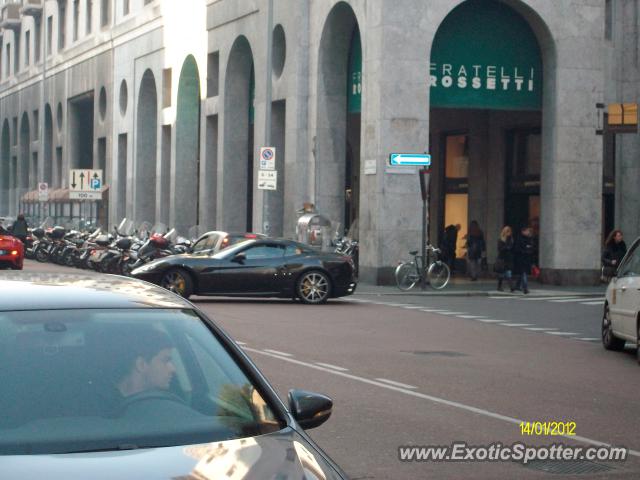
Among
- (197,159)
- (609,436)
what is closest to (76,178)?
(197,159)

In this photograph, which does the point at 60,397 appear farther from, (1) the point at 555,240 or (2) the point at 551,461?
(1) the point at 555,240

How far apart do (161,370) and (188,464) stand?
2.84 ft

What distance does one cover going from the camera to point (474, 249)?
1467 inches

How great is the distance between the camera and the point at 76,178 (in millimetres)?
52688

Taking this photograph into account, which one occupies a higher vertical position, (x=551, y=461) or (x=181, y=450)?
(x=181, y=450)

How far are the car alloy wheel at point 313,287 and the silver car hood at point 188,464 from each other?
72.0 feet

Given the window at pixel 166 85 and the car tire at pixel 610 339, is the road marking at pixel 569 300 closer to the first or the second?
the car tire at pixel 610 339

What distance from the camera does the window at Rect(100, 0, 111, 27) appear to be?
66744mm

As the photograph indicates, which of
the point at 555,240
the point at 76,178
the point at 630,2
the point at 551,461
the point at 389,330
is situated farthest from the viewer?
the point at 76,178

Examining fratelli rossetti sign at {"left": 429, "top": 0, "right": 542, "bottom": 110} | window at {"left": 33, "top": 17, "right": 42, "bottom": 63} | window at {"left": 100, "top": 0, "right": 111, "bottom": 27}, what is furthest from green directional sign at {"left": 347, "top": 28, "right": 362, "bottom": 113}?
window at {"left": 33, "top": 17, "right": 42, "bottom": 63}

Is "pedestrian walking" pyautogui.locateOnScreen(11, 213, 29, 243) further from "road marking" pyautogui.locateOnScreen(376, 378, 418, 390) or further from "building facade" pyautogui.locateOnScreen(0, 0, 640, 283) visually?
"road marking" pyautogui.locateOnScreen(376, 378, 418, 390)

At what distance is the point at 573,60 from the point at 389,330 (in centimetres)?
1777

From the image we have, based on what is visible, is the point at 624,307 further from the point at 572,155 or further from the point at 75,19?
the point at 75,19

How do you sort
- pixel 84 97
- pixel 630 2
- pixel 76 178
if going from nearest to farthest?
pixel 630 2
pixel 76 178
pixel 84 97
